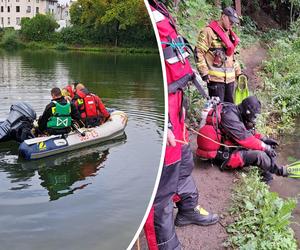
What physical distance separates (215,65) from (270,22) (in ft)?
55.8

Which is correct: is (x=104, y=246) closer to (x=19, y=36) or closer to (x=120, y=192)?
(x=120, y=192)

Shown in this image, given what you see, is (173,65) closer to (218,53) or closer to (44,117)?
(44,117)

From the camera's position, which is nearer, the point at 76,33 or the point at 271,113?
the point at 76,33

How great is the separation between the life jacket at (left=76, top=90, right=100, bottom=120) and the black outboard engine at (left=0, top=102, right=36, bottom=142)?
0.14 metres

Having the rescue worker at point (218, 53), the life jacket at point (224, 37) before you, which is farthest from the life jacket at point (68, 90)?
the life jacket at point (224, 37)

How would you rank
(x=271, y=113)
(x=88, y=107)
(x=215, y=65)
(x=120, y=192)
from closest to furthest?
1. (x=120, y=192)
2. (x=88, y=107)
3. (x=215, y=65)
4. (x=271, y=113)

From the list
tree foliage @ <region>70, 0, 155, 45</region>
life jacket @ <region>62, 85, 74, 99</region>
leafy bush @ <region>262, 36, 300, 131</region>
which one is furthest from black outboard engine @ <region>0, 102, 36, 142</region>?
leafy bush @ <region>262, 36, 300, 131</region>

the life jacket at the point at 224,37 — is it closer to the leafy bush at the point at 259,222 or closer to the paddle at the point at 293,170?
the paddle at the point at 293,170

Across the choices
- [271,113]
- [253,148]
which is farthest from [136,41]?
[271,113]

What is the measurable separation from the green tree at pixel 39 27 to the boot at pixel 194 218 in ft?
7.85

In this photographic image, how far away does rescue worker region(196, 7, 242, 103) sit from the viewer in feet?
15.8

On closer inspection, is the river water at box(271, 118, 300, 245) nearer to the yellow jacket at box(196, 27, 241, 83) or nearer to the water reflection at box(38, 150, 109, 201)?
the yellow jacket at box(196, 27, 241, 83)

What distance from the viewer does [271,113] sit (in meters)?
7.54

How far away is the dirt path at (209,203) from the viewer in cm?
324
